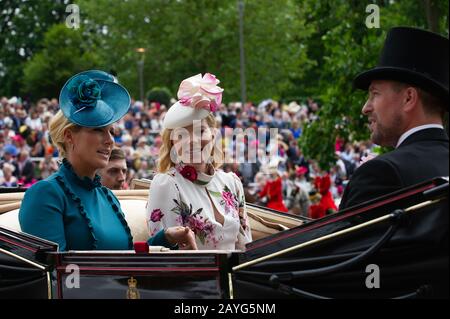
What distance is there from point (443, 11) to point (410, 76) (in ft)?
21.1

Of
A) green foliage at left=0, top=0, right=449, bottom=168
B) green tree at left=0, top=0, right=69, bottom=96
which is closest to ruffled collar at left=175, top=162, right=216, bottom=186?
green foliage at left=0, top=0, right=449, bottom=168

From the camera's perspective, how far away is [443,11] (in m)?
9.92

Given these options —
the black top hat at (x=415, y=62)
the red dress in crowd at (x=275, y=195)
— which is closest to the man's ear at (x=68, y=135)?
the black top hat at (x=415, y=62)

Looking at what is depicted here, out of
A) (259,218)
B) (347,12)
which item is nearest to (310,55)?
(347,12)

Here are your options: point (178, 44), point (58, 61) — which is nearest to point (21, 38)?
point (58, 61)

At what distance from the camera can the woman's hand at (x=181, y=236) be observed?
4309mm

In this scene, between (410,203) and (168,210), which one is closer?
(410,203)

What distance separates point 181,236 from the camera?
4.32 m

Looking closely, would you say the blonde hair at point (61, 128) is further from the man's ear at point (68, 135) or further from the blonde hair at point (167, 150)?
the blonde hair at point (167, 150)

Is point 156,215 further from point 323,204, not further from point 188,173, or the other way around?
point 323,204

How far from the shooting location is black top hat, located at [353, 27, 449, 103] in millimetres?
3746

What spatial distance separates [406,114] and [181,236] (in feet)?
3.77

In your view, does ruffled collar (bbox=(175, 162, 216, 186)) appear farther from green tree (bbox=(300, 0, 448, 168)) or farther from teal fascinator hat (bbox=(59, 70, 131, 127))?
green tree (bbox=(300, 0, 448, 168))
